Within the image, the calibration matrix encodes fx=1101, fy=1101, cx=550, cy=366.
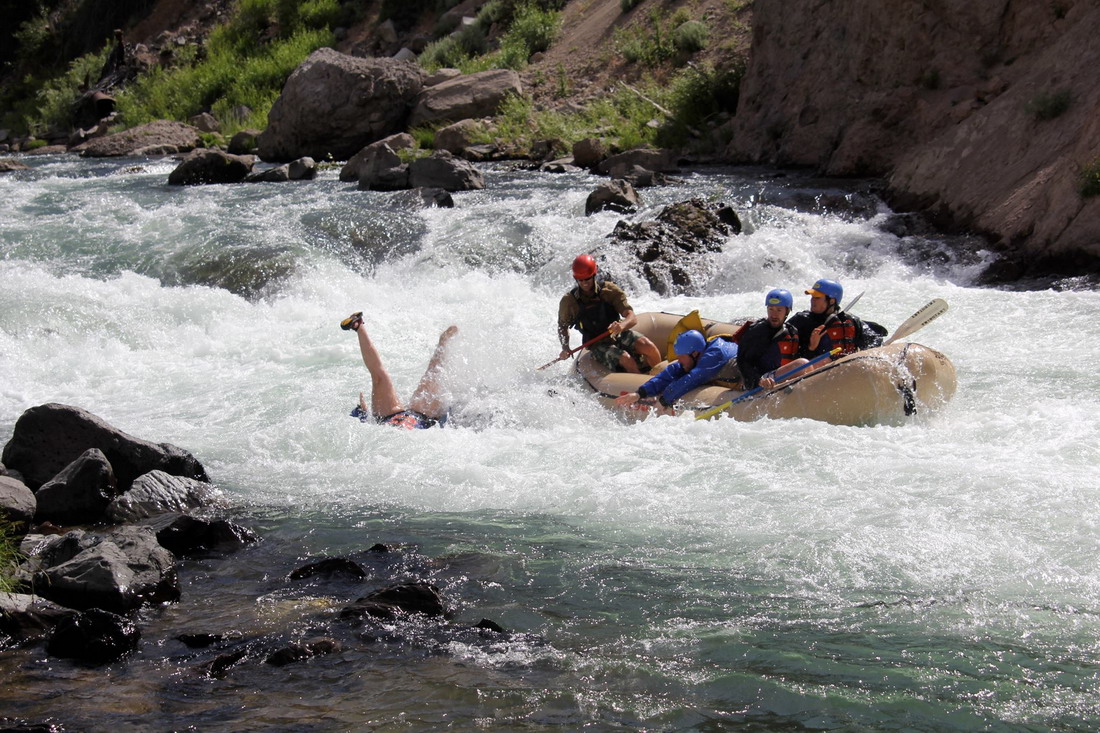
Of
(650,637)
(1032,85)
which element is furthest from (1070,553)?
(1032,85)

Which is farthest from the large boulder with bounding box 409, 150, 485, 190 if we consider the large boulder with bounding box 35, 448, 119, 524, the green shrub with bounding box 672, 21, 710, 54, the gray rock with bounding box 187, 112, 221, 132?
the gray rock with bounding box 187, 112, 221, 132

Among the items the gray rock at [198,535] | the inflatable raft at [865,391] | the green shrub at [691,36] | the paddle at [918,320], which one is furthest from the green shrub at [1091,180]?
the green shrub at [691,36]

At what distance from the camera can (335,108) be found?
2072cm

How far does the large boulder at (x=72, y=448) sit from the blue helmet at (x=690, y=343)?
3.37 m

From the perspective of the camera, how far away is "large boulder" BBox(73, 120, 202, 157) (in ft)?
76.4

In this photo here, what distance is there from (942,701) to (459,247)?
10039mm

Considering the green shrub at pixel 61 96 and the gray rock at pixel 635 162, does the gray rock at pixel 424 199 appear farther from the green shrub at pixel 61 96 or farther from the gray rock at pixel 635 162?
the green shrub at pixel 61 96

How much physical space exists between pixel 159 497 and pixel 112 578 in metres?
1.41

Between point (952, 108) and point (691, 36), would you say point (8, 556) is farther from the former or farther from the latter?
point (691, 36)

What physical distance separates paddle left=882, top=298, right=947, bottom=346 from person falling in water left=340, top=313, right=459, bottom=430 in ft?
10.4

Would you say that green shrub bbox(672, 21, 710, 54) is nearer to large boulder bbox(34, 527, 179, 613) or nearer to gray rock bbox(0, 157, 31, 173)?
gray rock bbox(0, 157, 31, 173)

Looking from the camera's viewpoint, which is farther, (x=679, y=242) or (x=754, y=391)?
(x=679, y=242)

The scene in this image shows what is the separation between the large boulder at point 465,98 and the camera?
20875 millimetres

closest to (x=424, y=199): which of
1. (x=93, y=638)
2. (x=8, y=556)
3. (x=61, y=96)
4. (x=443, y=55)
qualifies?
(x=8, y=556)
